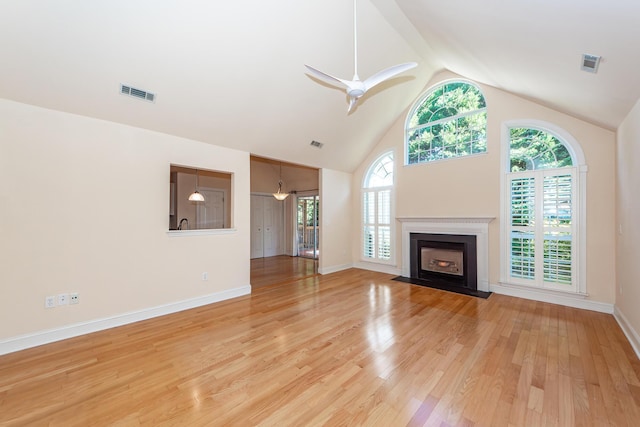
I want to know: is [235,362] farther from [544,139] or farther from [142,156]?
[544,139]

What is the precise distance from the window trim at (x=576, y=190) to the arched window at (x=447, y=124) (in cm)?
39

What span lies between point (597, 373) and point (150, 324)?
15.7ft

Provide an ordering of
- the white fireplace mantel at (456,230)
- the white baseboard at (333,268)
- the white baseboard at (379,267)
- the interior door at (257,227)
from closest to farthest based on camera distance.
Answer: the white fireplace mantel at (456,230) → the white baseboard at (379,267) → the white baseboard at (333,268) → the interior door at (257,227)

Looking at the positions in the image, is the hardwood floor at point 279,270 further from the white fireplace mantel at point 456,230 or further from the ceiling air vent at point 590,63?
Answer: the ceiling air vent at point 590,63

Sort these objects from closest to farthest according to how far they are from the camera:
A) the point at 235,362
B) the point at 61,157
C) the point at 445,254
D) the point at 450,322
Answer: the point at 235,362, the point at 61,157, the point at 450,322, the point at 445,254

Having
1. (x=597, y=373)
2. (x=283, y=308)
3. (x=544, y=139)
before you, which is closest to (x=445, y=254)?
(x=544, y=139)

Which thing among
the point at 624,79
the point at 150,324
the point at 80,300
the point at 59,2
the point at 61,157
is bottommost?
the point at 150,324

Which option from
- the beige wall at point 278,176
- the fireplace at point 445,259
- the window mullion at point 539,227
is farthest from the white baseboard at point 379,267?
the beige wall at point 278,176

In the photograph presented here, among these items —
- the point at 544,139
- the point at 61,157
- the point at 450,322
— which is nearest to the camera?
the point at 61,157

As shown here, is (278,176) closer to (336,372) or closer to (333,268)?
(333,268)

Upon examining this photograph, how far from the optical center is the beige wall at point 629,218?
2627mm

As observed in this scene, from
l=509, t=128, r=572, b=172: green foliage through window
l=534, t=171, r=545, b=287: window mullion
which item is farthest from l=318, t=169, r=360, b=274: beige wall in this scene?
l=534, t=171, r=545, b=287: window mullion

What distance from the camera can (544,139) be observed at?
4195mm

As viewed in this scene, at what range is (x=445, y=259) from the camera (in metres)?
5.16
